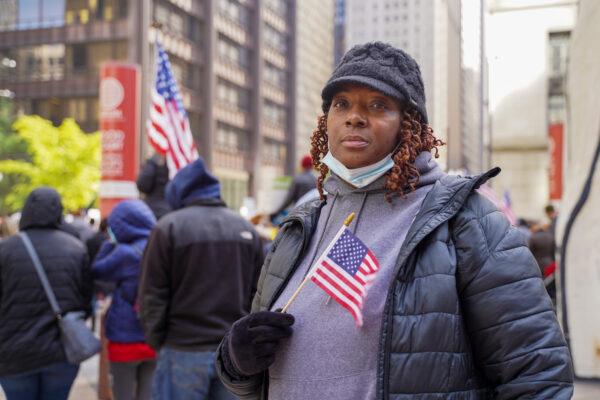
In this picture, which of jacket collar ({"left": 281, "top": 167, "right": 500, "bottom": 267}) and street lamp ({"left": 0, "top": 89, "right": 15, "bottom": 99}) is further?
street lamp ({"left": 0, "top": 89, "right": 15, "bottom": 99})

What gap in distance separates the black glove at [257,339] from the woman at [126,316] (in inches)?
134

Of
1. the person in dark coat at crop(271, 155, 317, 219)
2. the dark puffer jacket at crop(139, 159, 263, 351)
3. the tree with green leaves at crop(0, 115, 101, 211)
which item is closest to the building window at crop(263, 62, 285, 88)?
the tree with green leaves at crop(0, 115, 101, 211)

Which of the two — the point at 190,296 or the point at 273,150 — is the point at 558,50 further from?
the point at 273,150

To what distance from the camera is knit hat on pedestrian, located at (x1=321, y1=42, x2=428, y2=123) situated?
2064mm

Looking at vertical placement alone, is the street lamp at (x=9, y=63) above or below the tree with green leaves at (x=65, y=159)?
above

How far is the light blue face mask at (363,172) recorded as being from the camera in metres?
2.09

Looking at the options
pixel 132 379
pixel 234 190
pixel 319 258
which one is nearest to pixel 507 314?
pixel 319 258

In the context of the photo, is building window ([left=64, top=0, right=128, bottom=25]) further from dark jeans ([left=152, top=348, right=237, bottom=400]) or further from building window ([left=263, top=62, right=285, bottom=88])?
dark jeans ([left=152, top=348, right=237, bottom=400])

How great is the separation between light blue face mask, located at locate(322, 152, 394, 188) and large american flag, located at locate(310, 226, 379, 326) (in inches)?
6.2

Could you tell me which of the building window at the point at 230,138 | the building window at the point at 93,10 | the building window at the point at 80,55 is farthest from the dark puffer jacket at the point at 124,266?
the building window at the point at 230,138

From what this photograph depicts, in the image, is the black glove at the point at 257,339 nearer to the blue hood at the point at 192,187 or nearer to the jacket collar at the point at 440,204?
the jacket collar at the point at 440,204

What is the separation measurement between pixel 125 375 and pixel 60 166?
35472 mm

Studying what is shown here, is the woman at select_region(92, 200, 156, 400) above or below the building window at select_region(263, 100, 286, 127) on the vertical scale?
below

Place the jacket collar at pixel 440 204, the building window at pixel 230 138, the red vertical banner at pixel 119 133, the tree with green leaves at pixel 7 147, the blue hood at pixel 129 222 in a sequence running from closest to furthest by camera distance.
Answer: the jacket collar at pixel 440 204 < the blue hood at pixel 129 222 < the red vertical banner at pixel 119 133 < the tree with green leaves at pixel 7 147 < the building window at pixel 230 138
